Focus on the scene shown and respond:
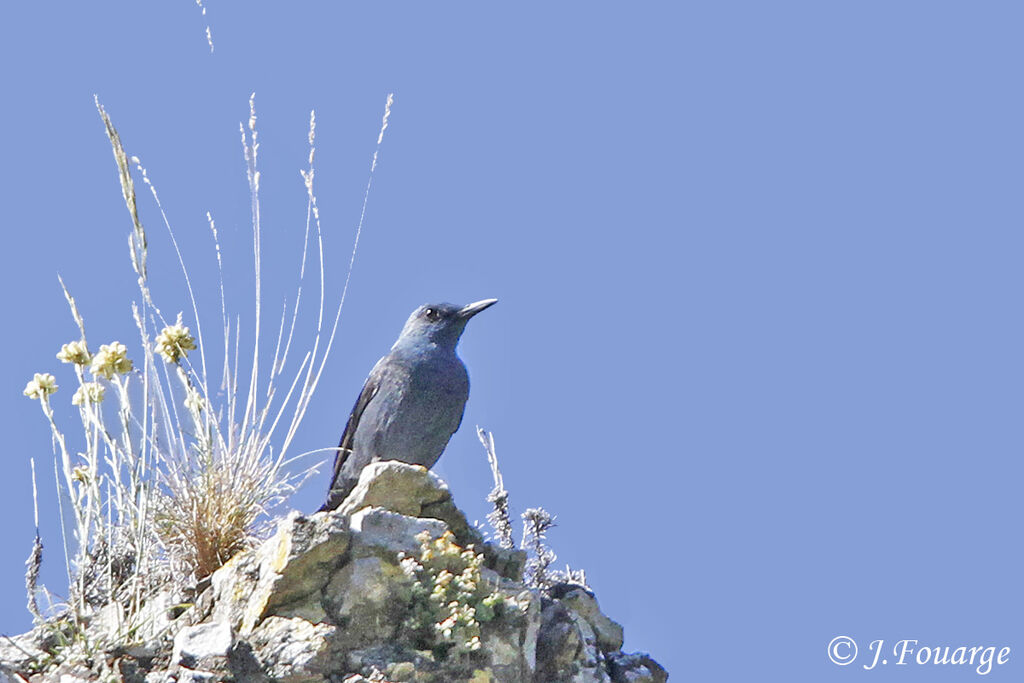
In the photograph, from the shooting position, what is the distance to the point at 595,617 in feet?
17.2

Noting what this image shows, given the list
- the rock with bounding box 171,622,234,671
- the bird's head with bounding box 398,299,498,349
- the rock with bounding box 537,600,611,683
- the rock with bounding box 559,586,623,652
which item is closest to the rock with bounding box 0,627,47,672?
the rock with bounding box 171,622,234,671

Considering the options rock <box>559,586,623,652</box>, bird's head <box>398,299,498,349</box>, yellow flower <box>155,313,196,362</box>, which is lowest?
rock <box>559,586,623,652</box>

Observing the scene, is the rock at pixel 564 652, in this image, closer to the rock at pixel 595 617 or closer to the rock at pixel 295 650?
the rock at pixel 595 617

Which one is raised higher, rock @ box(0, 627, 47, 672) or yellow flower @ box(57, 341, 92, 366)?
yellow flower @ box(57, 341, 92, 366)

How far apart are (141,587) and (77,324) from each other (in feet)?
3.29

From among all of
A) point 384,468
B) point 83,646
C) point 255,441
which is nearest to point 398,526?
point 384,468

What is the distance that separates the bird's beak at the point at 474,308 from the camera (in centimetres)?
707

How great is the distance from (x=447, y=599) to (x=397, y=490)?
608 mm

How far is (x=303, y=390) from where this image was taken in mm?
5082

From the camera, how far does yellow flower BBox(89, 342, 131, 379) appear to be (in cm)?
472

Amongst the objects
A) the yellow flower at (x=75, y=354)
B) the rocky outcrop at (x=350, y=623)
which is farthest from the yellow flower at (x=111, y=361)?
the rocky outcrop at (x=350, y=623)

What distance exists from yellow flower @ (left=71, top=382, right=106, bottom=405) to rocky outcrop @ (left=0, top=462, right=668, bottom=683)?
2.62ft

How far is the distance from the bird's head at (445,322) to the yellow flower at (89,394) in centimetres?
246

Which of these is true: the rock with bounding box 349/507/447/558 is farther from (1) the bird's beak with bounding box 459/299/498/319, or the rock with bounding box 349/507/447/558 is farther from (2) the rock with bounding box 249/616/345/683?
(1) the bird's beak with bounding box 459/299/498/319
